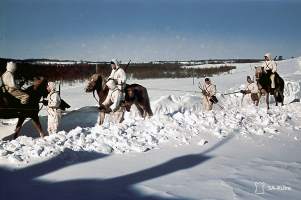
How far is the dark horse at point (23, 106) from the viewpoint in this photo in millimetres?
12312

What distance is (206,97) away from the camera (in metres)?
17.8

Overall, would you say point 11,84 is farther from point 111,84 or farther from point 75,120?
point 75,120

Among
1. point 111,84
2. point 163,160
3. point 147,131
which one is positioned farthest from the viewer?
point 111,84

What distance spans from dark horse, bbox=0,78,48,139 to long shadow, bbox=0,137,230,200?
11.9 feet

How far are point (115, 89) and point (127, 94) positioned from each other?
916 millimetres

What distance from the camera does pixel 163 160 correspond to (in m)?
9.84

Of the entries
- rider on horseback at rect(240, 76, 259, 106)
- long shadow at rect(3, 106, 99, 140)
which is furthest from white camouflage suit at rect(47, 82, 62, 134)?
rider on horseback at rect(240, 76, 259, 106)

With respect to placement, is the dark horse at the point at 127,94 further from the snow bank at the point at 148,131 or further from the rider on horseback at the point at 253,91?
the rider on horseback at the point at 253,91

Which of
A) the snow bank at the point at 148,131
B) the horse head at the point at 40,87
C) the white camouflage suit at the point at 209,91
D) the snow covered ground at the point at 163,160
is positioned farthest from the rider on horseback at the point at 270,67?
the horse head at the point at 40,87

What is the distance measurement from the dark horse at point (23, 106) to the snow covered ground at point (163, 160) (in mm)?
1145

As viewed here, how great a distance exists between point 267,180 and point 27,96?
23.1 ft

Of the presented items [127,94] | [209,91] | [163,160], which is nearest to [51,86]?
[127,94]

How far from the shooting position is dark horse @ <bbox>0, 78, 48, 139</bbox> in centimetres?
1231

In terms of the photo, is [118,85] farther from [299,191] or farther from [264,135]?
[299,191]
